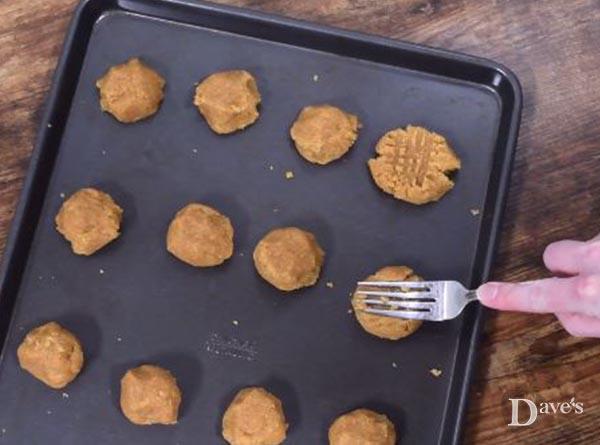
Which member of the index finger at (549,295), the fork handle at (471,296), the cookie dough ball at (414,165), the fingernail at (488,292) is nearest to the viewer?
the index finger at (549,295)

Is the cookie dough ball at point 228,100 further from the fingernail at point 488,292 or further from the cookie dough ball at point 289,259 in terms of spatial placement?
the fingernail at point 488,292

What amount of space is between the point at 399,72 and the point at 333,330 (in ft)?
1.74

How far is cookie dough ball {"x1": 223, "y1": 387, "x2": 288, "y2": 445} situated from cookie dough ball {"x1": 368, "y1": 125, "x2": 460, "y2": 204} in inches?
18.2

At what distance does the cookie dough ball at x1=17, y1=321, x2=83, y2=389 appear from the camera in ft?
5.06

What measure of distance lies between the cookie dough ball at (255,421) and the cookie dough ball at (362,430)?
0.34 feet

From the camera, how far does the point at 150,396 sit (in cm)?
152

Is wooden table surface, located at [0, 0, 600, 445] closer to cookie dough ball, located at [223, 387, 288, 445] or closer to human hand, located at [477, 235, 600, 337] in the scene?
human hand, located at [477, 235, 600, 337]

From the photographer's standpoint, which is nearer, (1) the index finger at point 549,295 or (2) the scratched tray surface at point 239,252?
(1) the index finger at point 549,295

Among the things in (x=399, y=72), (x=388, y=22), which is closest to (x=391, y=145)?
(x=399, y=72)

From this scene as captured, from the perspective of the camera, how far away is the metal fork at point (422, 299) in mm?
1521

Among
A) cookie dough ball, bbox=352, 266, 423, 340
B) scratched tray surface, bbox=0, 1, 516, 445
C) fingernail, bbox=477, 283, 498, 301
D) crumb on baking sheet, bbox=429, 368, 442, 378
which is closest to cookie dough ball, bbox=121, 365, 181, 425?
scratched tray surface, bbox=0, 1, 516, 445

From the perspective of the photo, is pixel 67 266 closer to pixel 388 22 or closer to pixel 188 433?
pixel 188 433

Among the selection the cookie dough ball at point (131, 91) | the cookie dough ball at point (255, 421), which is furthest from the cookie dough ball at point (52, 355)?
the cookie dough ball at point (131, 91)

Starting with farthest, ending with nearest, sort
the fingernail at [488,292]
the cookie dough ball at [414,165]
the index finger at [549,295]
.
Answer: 1. the cookie dough ball at [414,165]
2. the fingernail at [488,292]
3. the index finger at [549,295]
